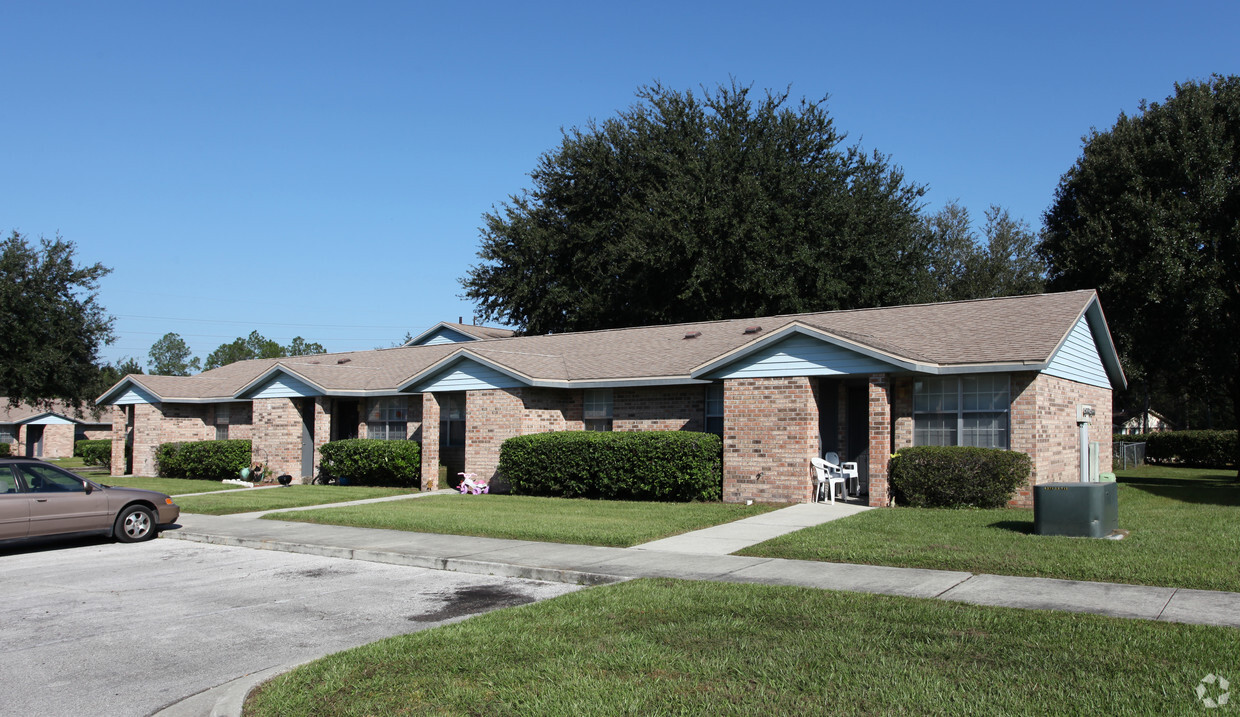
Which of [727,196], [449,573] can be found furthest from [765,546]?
[727,196]

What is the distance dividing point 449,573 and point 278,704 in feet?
18.8

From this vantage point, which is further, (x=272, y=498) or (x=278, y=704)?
(x=272, y=498)

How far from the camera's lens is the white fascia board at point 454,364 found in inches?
907

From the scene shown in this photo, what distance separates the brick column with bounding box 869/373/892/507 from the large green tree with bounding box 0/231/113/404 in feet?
125

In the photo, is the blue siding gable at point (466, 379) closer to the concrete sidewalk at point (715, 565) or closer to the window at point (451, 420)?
the window at point (451, 420)

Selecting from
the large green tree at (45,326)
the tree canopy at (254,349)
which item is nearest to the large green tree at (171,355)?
the tree canopy at (254,349)

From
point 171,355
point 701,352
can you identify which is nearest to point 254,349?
point 171,355

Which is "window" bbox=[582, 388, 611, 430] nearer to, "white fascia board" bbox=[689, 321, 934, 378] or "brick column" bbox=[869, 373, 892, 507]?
"white fascia board" bbox=[689, 321, 934, 378]

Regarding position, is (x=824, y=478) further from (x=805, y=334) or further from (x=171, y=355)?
(x=171, y=355)

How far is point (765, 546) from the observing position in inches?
492

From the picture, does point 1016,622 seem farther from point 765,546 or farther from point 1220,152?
point 1220,152

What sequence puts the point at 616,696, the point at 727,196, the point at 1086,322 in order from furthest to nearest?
1. the point at 727,196
2. the point at 1086,322
3. the point at 616,696

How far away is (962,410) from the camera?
18.2 metres

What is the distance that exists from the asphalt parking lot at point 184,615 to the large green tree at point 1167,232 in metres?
25.4
